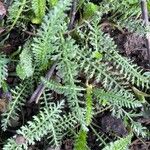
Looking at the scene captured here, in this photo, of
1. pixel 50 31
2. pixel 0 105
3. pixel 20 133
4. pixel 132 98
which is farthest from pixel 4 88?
pixel 132 98

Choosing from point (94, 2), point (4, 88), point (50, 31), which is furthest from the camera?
point (94, 2)

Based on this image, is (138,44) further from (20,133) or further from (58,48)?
(20,133)

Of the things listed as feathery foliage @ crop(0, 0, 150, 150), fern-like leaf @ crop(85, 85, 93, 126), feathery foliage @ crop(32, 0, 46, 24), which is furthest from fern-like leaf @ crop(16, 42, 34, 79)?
fern-like leaf @ crop(85, 85, 93, 126)

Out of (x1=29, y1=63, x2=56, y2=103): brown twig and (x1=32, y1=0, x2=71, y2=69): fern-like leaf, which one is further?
(x1=29, y1=63, x2=56, y2=103): brown twig

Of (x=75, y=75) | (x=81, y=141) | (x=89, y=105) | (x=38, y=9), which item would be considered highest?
(x=38, y=9)

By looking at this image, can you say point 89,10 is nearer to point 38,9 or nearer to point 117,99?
point 38,9

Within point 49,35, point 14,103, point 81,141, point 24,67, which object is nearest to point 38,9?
point 49,35

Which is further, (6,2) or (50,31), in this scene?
(6,2)

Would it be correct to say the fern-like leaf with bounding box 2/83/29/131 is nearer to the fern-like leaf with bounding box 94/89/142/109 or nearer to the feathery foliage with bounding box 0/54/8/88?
the feathery foliage with bounding box 0/54/8/88

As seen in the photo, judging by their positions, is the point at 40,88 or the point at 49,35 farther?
the point at 40,88

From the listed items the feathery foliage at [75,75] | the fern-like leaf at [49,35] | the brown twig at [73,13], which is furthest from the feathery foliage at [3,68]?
the brown twig at [73,13]

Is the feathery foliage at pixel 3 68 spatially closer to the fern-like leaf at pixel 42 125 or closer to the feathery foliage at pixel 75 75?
the feathery foliage at pixel 75 75
